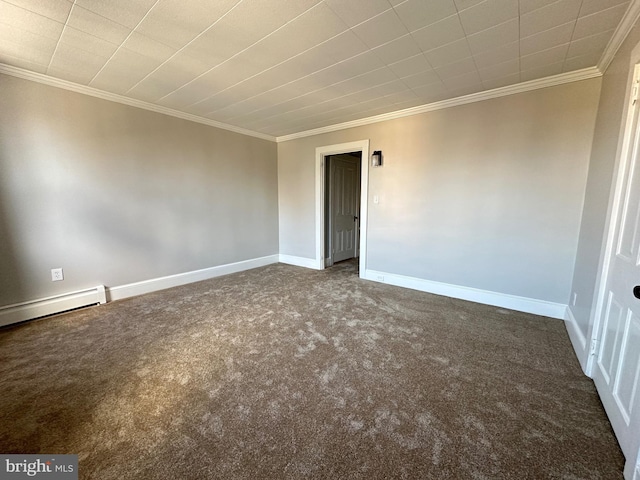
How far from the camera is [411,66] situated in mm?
2408

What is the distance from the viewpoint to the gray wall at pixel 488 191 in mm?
2652

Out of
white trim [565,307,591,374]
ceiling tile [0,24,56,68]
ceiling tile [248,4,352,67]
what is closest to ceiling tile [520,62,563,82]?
ceiling tile [248,4,352,67]

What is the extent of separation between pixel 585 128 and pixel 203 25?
3.53m

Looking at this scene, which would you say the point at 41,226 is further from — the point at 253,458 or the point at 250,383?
the point at 253,458

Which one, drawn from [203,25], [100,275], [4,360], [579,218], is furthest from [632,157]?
[100,275]

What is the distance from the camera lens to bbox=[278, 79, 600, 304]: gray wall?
2.65 meters

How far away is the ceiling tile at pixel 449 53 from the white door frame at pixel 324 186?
172cm

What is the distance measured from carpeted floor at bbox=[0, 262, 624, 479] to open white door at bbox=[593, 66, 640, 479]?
0.48ft

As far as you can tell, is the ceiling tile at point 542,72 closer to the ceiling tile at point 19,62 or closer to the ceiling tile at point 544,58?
the ceiling tile at point 544,58

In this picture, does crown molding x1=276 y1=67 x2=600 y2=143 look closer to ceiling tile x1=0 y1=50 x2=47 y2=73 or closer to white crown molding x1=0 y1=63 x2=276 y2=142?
white crown molding x1=0 y1=63 x2=276 y2=142

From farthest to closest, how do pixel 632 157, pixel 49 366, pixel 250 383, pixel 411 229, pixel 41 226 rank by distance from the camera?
pixel 411 229, pixel 41 226, pixel 49 366, pixel 250 383, pixel 632 157

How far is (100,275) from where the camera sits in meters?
3.17

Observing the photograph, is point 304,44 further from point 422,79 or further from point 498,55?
point 498,55

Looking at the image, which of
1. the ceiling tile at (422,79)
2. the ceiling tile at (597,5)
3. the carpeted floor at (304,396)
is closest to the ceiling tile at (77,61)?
the carpeted floor at (304,396)
